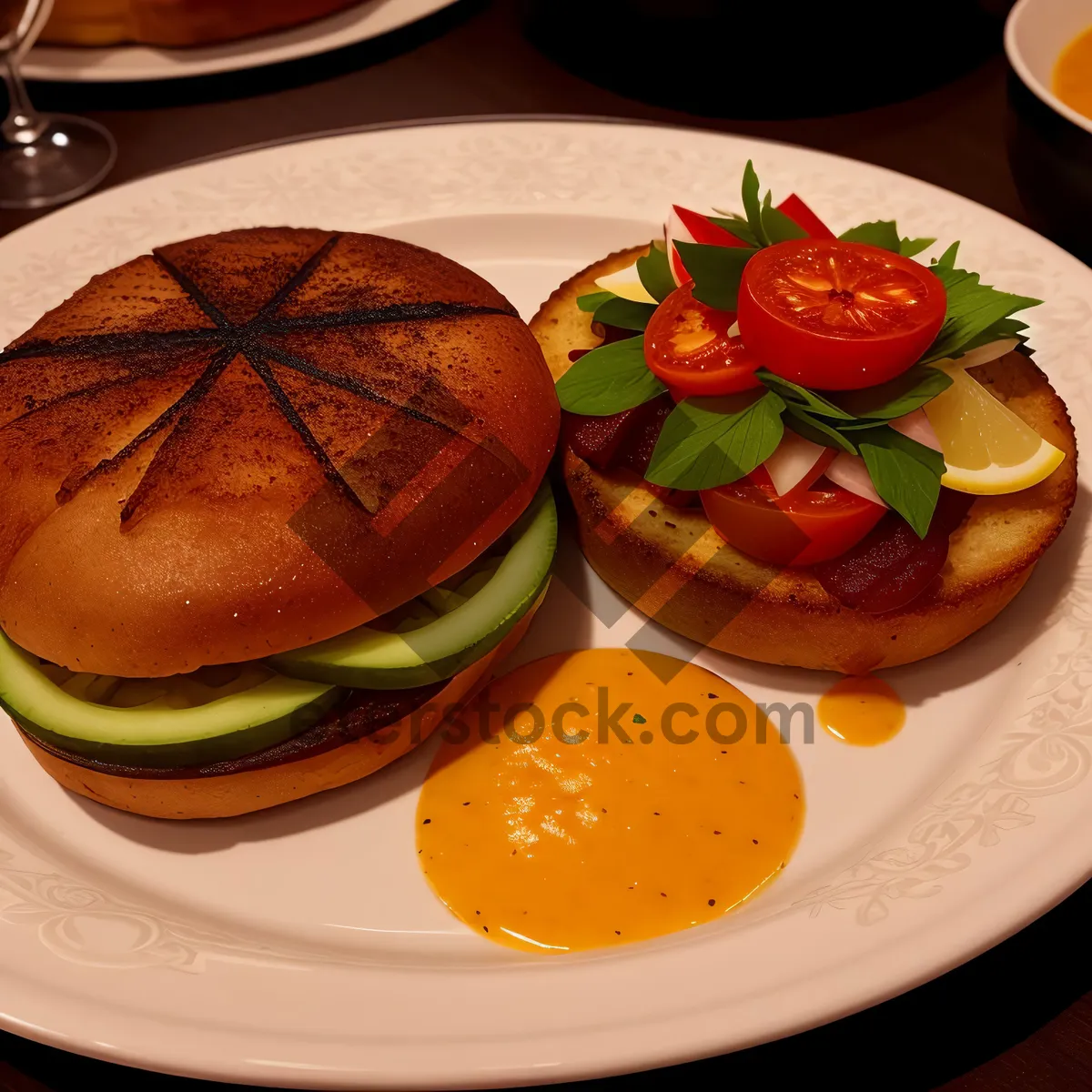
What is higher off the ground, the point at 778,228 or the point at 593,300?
the point at 778,228

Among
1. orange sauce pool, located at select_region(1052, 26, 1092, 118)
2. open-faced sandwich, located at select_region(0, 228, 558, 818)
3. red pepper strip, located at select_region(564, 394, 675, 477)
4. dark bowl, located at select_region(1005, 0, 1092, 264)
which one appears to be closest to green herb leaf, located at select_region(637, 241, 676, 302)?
red pepper strip, located at select_region(564, 394, 675, 477)

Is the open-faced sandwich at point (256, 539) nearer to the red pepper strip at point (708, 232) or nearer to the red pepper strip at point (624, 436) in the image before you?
the red pepper strip at point (624, 436)

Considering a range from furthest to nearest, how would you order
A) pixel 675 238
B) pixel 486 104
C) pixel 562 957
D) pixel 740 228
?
pixel 486 104
pixel 675 238
pixel 740 228
pixel 562 957

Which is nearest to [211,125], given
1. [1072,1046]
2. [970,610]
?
[970,610]

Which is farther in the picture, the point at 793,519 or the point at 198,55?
the point at 198,55

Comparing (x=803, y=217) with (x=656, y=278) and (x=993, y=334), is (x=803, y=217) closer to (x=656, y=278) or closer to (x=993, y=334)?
(x=656, y=278)

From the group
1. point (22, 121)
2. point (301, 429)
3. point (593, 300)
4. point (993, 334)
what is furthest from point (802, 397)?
point (22, 121)

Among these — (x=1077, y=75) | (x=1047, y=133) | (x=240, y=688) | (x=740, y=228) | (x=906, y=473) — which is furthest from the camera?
(x=1077, y=75)
